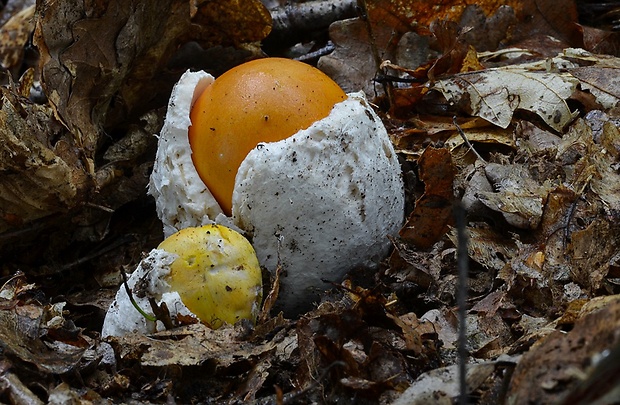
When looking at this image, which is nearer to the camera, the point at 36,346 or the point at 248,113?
the point at 36,346

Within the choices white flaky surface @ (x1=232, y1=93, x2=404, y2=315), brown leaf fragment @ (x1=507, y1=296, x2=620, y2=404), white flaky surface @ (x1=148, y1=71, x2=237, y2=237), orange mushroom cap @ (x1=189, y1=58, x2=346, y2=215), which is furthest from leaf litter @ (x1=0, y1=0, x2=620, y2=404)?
orange mushroom cap @ (x1=189, y1=58, x2=346, y2=215)

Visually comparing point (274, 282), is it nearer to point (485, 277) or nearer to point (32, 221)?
point (485, 277)

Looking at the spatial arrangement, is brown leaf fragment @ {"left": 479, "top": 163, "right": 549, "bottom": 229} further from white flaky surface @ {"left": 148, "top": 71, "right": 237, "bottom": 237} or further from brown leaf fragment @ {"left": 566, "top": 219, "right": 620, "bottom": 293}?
white flaky surface @ {"left": 148, "top": 71, "right": 237, "bottom": 237}

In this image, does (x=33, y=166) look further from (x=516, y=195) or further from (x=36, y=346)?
(x=516, y=195)

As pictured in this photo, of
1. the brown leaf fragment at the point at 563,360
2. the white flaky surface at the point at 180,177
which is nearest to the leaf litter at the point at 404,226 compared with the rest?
the brown leaf fragment at the point at 563,360

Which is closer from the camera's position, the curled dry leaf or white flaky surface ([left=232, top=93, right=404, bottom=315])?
white flaky surface ([left=232, top=93, right=404, bottom=315])

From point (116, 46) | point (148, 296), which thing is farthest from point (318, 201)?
point (116, 46)

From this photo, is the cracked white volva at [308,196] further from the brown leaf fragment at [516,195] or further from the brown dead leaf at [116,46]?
the brown dead leaf at [116,46]
